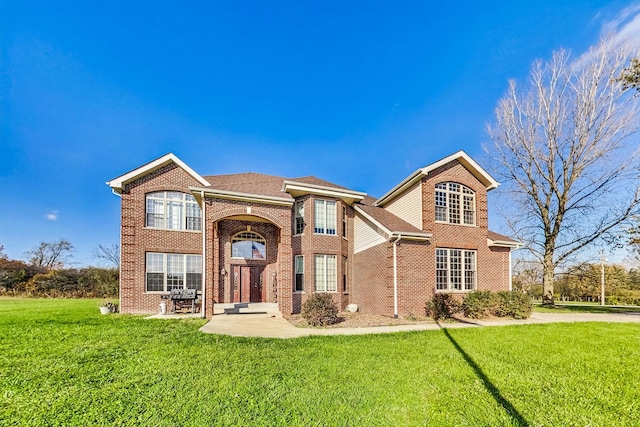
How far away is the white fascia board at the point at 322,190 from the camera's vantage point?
1288cm

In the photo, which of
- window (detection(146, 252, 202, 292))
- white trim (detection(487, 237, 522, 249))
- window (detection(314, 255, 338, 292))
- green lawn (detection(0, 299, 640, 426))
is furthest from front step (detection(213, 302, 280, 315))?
white trim (detection(487, 237, 522, 249))

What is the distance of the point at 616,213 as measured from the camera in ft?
58.7

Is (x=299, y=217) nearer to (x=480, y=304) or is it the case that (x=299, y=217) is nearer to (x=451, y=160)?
(x=451, y=160)

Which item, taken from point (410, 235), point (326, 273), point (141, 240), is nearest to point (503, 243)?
point (410, 235)

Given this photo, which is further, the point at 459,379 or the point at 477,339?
the point at 477,339

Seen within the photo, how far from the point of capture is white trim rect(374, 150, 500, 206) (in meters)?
13.3

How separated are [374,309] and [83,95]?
17.6 metres

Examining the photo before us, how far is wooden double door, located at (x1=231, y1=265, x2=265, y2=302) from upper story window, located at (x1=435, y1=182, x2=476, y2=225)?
30.5ft

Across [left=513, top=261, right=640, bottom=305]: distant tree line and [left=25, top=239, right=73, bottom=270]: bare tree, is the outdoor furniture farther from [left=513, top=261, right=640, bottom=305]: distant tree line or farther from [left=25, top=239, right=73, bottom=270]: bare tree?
[left=25, top=239, right=73, bottom=270]: bare tree

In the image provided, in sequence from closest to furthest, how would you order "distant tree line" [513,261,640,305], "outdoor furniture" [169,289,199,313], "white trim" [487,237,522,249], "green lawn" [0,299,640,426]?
"green lawn" [0,299,640,426] < "outdoor furniture" [169,289,199,313] < "white trim" [487,237,522,249] < "distant tree line" [513,261,640,305]

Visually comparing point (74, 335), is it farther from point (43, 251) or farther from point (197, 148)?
point (43, 251)

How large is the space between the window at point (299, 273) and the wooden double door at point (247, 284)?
111 inches

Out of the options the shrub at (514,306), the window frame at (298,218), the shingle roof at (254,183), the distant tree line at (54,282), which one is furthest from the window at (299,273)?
the distant tree line at (54,282)

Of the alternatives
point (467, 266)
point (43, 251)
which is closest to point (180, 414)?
point (467, 266)
